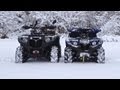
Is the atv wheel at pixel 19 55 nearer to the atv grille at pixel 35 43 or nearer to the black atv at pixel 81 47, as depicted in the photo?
the atv grille at pixel 35 43

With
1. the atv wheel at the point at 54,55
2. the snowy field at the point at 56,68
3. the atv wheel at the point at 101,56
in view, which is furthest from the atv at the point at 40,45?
the atv wheel at the point at 101,56

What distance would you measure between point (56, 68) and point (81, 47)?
0.70 m

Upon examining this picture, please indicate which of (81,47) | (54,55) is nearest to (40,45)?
(54,55)

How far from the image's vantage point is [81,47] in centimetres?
A: 777

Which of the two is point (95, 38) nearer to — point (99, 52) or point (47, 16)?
point (99, 52)

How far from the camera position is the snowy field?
22.5 ft

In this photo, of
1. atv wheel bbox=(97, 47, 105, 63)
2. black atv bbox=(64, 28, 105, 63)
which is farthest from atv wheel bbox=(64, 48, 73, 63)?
atv wheel bbox=(97, 47, 105, 63)

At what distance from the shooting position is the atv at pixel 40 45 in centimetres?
774

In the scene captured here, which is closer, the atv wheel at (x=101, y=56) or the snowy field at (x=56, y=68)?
the snowy field at (x=56, y=68)

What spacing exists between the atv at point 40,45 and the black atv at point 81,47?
0.61 ft

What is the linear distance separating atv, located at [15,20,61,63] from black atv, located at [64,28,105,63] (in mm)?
185

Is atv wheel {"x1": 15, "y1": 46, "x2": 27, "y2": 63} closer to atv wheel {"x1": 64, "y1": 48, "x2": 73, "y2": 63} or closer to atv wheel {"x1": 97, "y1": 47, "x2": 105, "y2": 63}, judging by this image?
atv wheel {"x1": 64, "y1": 48, "x2": 73, "y2": 63}

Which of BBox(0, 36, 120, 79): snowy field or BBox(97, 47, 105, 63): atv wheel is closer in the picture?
BBox(0, 36, 120, 79): snowy field
